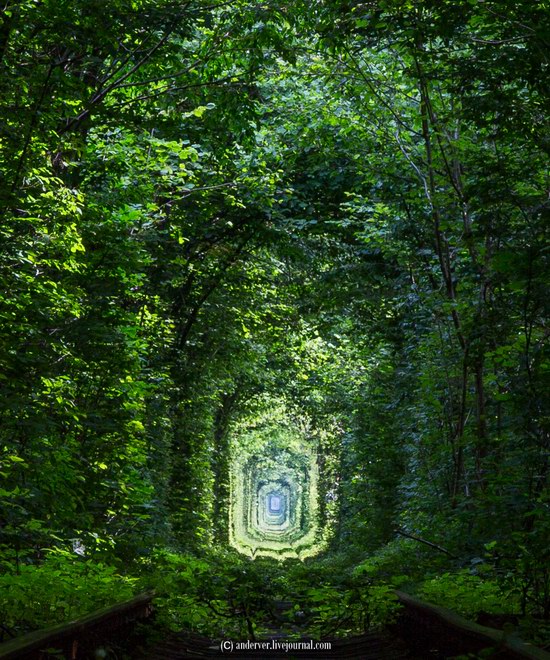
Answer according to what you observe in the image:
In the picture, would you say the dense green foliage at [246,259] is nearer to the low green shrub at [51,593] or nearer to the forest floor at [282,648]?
the low green shrub at [51,593]

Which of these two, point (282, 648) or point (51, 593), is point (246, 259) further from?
point (51, 593)

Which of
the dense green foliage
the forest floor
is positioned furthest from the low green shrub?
the forest floor

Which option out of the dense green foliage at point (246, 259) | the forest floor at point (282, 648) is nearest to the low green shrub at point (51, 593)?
the dense green foliage at point (246, 259)

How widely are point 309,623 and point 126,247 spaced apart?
515 centimetres

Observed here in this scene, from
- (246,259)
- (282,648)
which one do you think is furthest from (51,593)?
(246,259)

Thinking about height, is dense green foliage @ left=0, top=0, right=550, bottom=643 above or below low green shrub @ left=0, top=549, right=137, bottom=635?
above

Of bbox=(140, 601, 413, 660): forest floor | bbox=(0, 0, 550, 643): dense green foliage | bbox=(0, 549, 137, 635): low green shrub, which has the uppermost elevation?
bbox=(0, 0, 550, 643): dense green foliage

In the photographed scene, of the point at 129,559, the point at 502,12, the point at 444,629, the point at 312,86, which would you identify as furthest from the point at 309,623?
the point at 312,86

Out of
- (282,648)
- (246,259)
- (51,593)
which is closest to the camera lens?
(51,593)

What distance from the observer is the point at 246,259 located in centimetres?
2039

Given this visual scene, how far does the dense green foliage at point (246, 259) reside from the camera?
21.7ft

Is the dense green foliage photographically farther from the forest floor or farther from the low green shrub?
the forest floor

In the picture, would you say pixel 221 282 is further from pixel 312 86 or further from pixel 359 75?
pixel 359 75

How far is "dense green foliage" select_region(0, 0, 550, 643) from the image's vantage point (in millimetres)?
6609
